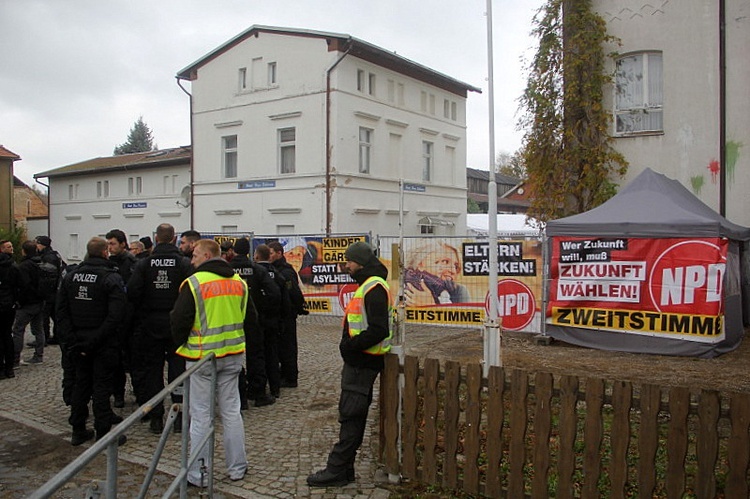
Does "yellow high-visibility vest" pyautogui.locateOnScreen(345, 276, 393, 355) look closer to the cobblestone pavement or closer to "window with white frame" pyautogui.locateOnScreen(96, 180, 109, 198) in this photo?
the cobblestone pavement

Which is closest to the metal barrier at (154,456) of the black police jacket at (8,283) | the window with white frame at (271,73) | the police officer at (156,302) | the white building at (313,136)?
the police officer at (156,302)

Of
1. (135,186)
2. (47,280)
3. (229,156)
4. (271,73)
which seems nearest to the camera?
(47,280)

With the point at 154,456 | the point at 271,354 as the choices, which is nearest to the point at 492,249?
the point at 271,354

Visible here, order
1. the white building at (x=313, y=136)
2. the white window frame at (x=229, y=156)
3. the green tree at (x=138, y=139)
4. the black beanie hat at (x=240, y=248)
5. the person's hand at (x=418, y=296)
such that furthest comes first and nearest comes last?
the green tree at (x=138, y=139) < the white window frame at (x=229, y=156) < the white building at (x=313, y=136) < the person's hand at (x=418, y=296) < the black beanie hat at (x=240, y=248)

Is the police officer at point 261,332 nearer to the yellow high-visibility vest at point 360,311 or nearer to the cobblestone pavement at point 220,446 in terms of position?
the cobblestone pavement at point 220,446

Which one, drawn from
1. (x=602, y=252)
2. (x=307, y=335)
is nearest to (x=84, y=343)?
(x=307, y=335)

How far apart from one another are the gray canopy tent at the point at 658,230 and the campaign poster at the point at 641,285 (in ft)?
0.38

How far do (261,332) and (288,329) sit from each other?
96 cm

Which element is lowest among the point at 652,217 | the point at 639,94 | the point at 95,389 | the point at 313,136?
the point at 95,389

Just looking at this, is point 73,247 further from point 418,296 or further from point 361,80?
point 418,296

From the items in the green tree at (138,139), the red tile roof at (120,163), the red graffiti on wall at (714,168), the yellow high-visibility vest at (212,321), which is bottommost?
the yellow high-visibility vest at (212,321)

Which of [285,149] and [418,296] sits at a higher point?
[285,149]

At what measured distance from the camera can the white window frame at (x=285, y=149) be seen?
28.3 metres

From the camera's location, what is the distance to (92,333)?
20.0 ft
